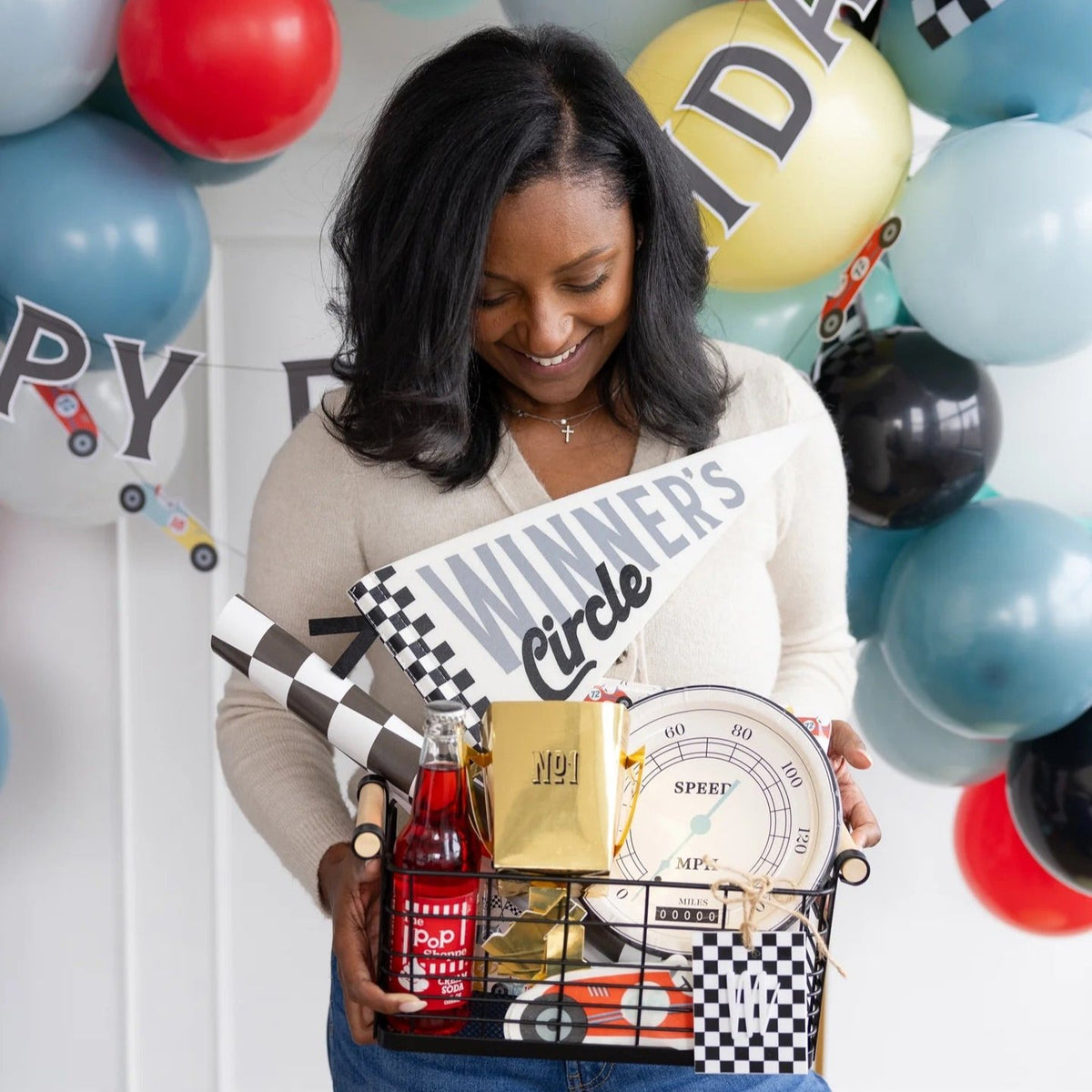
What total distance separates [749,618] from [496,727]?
1.30 ft

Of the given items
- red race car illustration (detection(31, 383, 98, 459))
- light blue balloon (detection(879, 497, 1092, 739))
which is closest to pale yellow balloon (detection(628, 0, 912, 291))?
light blue balloon (detection(879, 497, 1092, 739))

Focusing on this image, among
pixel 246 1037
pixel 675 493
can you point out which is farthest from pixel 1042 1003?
pixel 675 493

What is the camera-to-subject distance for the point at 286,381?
1.89 m

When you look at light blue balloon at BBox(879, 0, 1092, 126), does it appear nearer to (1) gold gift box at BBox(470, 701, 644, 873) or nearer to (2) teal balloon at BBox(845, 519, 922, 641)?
(2) teal balloon at BBox(845, 519, 922, 641)

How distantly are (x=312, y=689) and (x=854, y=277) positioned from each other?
0.99 meters

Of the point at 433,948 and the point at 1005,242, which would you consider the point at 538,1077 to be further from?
the point at 1005,242

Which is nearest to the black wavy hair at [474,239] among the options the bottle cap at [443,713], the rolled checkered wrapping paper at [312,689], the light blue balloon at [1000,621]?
the rolled checkered wrapping paper at [312,689]

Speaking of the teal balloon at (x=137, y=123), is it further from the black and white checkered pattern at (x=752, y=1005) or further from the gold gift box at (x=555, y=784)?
the black and white checkered pattern at (x=752, y=1005)

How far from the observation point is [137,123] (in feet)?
5.22

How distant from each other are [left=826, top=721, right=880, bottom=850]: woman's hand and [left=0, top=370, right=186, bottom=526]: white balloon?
101 cm

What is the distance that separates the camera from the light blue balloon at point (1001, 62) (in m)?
1.44

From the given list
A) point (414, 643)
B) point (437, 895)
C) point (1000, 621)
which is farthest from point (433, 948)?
point (1000, 621)

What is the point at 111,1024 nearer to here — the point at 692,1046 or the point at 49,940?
the point at 49,940

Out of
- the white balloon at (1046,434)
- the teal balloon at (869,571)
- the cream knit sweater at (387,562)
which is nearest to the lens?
the cream knit sweater at (387,562)
